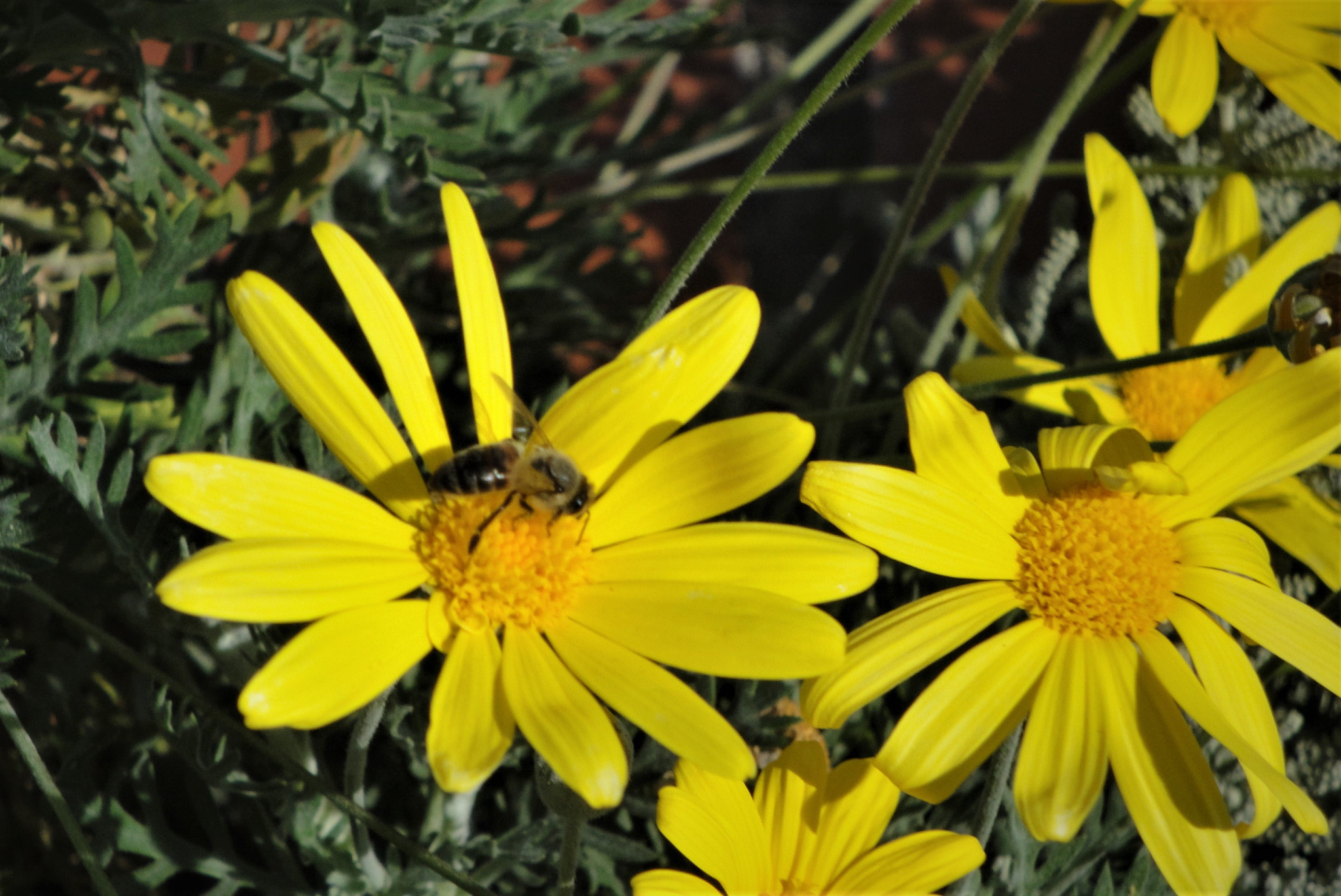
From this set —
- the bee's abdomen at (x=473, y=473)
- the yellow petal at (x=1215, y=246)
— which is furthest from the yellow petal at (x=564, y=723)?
the yellow petal at (x=1215, y=246)

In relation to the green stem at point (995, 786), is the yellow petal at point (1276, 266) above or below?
above

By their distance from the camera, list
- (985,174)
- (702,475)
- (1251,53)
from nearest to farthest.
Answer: (702,475) → (1251,53) → (985,174)

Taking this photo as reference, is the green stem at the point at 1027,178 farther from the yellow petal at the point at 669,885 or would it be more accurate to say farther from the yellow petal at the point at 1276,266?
the yellow petal at the point at 669,885

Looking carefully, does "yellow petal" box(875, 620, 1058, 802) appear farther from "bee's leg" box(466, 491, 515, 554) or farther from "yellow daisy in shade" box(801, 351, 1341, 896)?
"bee's leg" box(466, 491, 515, 554)

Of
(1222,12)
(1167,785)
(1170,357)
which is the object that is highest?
(1222,12)

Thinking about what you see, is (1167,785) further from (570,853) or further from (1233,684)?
(570,853)

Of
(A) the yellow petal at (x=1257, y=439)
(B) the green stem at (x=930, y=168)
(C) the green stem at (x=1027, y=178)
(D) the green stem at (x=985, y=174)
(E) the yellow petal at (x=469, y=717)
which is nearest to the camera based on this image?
(E) the yellow petal at (x=469, y=717)

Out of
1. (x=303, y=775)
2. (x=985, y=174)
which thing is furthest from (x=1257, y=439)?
(x=303, y=775)
